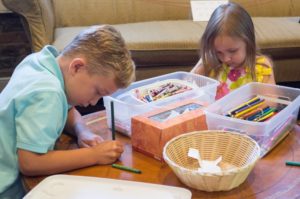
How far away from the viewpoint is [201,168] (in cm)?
101

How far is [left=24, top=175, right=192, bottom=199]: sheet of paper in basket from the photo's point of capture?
922 mm

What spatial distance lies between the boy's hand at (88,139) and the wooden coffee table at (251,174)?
3 centimetres

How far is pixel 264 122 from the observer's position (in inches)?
41.9

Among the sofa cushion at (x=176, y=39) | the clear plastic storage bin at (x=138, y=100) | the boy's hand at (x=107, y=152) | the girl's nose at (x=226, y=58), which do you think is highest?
the girl's nose at (x=226, y=58)

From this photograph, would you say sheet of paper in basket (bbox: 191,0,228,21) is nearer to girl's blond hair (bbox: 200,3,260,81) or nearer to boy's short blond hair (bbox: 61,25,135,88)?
girl's blond hair (bbox: 200,3,260,81)

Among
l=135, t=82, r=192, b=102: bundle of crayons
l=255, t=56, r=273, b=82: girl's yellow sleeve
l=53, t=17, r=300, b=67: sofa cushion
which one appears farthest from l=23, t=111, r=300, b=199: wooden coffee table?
l=53, t=17, r=300, b=67: sofa cushion

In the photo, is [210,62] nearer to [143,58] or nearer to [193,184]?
[143,58]

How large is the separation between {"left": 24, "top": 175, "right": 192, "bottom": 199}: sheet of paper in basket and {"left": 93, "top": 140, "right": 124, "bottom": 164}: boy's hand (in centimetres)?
8

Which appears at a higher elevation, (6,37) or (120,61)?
(120,61)

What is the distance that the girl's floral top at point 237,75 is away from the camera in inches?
64.5

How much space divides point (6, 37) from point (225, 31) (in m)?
1.84

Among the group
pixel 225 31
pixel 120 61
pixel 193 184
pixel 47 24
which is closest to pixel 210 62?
pixel 225 31

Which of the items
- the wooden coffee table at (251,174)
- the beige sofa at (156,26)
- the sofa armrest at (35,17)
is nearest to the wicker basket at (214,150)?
the wooden coffee table at (251,174)

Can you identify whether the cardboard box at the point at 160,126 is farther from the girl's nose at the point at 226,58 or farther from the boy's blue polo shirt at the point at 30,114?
the girl's nose at the point at 226,58
